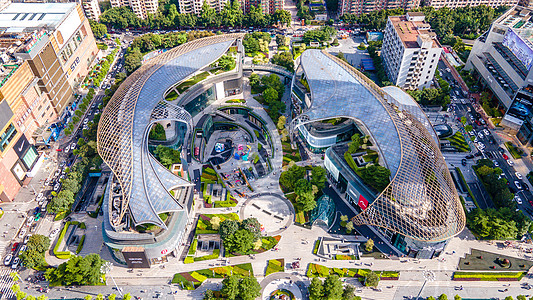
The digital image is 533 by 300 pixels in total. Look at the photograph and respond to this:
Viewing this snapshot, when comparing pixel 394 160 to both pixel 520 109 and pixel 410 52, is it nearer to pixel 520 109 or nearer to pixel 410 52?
pixel 410 52

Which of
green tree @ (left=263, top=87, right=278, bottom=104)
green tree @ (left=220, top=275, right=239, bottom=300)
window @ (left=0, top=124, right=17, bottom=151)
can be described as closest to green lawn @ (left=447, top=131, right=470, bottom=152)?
green tree @ (left=263, top=87, right=278, bottom=104)

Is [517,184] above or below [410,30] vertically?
below

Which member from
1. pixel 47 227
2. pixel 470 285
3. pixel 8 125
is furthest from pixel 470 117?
pixel 8 125

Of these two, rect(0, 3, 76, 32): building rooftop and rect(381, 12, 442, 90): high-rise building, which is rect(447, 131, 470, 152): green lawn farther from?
rect(0, 3, 76, 32): building rooftop

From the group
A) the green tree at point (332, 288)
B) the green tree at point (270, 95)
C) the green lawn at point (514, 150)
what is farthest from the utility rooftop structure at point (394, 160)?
the green lawn at point (514, 150)

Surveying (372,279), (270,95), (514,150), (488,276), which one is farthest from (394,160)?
(514,150)

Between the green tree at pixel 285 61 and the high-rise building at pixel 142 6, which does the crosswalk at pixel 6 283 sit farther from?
the high-rise building at pixel 142 6
